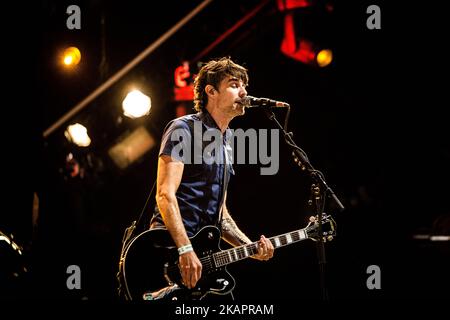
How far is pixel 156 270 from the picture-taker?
9.85ft

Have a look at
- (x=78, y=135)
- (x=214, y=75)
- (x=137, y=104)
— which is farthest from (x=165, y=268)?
(x=78, y=135)

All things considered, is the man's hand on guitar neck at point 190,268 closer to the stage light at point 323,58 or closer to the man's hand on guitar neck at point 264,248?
the man's hand on guitar neck at point 264,248

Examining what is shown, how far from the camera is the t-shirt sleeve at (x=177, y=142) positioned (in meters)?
3.12

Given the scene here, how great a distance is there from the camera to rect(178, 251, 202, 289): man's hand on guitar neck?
9.52 ft

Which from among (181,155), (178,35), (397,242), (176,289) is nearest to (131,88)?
(178,35)

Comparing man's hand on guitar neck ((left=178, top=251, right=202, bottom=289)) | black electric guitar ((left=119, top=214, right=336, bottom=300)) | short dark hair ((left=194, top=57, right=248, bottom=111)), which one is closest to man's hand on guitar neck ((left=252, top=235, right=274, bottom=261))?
black electric guitar ((left=119, top=214, right=336, bottom=300))

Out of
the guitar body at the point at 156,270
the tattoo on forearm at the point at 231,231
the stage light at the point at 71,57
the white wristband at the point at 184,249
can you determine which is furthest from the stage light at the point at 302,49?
the white wristband at the point at 184,249

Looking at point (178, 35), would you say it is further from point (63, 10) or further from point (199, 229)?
point (199, 229)

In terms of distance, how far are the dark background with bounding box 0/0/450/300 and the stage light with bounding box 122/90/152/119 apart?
→ 103 mm

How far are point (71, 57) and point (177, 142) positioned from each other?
10.5 feet
